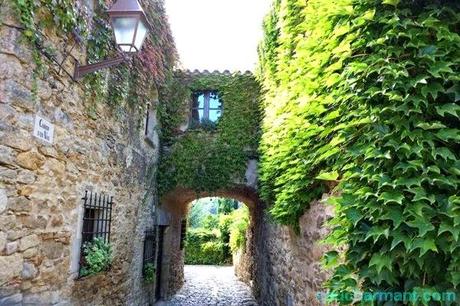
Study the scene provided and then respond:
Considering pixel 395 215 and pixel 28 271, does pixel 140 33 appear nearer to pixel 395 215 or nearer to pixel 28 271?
pixel 28 271

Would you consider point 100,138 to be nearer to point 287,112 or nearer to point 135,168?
point 135,168

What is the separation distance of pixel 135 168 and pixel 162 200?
72.5 inches

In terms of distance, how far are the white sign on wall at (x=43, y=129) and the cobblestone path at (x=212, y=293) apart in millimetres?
5927

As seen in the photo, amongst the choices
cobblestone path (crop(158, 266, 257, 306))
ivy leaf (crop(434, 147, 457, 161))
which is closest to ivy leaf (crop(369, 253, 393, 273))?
ivy leaf (crop(434, 147, 457, 161))

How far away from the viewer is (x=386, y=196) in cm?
213

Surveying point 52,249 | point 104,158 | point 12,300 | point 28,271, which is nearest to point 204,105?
point 104,158

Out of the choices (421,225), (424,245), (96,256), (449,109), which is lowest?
(96,256)

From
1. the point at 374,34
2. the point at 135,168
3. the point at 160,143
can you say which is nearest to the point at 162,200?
the point at 160,143

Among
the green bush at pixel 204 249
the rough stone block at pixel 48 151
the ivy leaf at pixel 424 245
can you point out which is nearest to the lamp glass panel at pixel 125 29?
the rough stone block at pixel 48 151

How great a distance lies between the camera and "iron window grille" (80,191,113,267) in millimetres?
4074

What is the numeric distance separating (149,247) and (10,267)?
4.53 meters

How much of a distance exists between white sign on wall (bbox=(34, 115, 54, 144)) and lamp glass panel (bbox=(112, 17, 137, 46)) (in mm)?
980

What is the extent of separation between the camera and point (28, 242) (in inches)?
115

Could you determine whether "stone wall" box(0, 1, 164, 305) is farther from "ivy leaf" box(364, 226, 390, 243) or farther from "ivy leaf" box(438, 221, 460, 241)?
"ivy leaf" box(438, 221, 460, 241)
